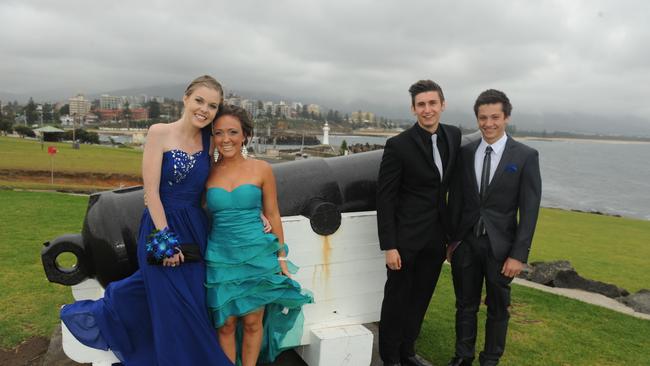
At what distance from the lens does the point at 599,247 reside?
363 inches

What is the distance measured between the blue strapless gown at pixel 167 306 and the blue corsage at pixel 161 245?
6cm

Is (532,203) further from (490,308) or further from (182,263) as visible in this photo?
(182,263)

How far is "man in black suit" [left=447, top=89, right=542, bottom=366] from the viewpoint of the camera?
253 cm

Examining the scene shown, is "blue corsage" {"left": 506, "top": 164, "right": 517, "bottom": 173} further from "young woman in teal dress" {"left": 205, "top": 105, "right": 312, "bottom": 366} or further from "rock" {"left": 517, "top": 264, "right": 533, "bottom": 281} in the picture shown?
"rock" {"left": 517, "top": 264, "right": 533, "bottom": 281}

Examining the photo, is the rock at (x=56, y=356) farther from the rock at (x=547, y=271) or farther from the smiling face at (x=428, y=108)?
the rock at (x=547, y=271)

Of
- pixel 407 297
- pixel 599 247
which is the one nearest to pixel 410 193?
pixel 407 297

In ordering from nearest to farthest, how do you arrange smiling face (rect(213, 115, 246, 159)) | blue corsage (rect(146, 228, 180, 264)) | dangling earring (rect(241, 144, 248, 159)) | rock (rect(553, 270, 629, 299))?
1. blue corsage (rect(146, 228, 180, 264))
2. smiling face (rect(213, 115, 246, 159))
3. dangling earring (rect(241, 144, 248, 159))
4. rock (rect(553, 270, 629, 299))

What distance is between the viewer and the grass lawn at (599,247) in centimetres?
697

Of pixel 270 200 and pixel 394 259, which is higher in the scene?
pixel 270 200


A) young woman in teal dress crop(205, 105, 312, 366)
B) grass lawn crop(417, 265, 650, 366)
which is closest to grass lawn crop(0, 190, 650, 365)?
grass lawn crop(417, 265, 650, 366)

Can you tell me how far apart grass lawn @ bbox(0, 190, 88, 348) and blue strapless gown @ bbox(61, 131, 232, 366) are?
1.46 metres

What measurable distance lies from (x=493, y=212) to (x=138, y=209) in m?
1.83

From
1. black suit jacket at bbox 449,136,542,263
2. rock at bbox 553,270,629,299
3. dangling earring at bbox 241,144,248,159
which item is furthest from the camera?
rock at bbox 553,270,629,299

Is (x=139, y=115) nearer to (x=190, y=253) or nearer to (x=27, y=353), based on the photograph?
(x=27, y=353)
